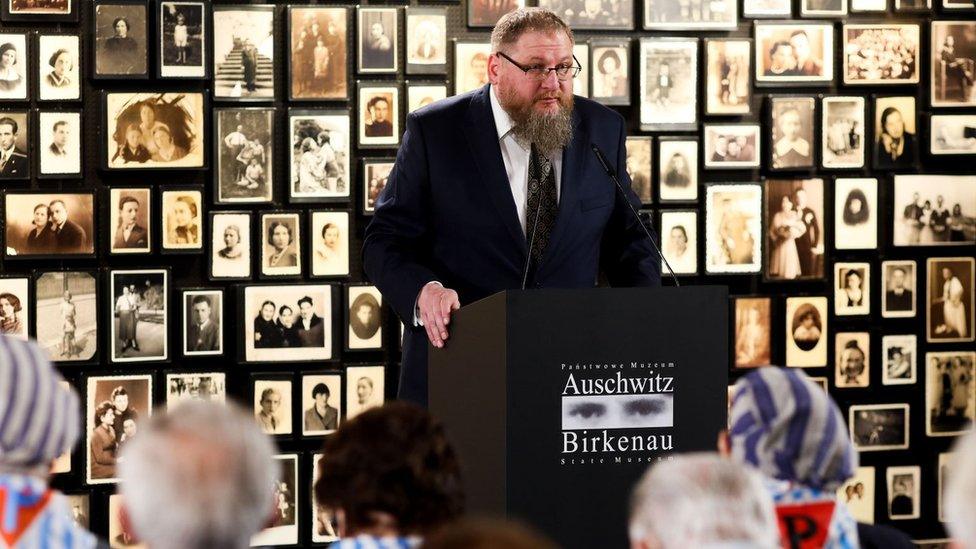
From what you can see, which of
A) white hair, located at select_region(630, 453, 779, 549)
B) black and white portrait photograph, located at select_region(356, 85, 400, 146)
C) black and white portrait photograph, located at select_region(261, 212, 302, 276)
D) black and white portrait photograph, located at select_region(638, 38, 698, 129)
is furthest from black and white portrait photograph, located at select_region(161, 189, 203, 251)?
white hair, located at select_region(630, 453, 779, 549)

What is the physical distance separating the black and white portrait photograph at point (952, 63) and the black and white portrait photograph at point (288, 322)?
3150 millimetres

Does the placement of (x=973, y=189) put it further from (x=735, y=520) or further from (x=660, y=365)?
(x=735, y=520)

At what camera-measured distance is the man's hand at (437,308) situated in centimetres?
406

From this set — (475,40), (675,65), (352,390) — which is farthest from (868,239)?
(352,390)

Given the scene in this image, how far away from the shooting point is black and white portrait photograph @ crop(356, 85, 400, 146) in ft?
21.3

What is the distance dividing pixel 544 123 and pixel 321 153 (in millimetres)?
2156

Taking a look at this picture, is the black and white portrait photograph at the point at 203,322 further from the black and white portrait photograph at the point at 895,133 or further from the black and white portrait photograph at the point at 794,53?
the black and white portrait photograph at the point at 895,133

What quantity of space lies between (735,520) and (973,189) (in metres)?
5.55

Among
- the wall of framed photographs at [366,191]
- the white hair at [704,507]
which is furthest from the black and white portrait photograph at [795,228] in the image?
the white hair at [704,507]

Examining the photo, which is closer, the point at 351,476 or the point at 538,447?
the point at 351,476

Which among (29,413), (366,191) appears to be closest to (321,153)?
(366,191)

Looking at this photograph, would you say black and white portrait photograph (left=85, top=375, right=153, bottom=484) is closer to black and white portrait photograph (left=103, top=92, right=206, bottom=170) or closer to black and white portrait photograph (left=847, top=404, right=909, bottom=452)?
black and white portrait photograph (left=103, top=92, right=206, bottom=170)

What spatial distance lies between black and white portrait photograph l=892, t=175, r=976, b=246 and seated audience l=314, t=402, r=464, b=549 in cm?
503

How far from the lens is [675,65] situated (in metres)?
6.73
